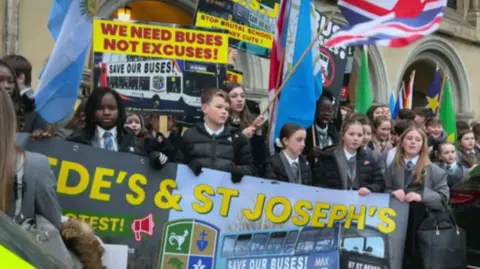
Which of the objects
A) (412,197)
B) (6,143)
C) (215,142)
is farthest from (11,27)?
(6,143)

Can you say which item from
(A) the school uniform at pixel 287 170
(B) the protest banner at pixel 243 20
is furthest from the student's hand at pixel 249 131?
(B) the protest banner at pixel 243 20

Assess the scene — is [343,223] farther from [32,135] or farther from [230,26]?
[230,26]

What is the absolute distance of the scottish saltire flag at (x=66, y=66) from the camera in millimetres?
5266

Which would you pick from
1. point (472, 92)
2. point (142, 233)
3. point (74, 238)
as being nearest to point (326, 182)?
point (142, 233)

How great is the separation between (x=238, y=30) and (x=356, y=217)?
3.16 meters

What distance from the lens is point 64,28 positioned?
5.57 metres

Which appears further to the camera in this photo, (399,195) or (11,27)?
(11,27)

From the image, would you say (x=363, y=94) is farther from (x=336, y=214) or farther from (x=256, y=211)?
(x=256, y=211)

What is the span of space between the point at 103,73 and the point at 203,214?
1657 mm

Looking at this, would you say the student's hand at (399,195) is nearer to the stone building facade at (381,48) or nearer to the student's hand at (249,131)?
the student's hand at (249,131)

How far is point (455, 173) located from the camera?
661cm

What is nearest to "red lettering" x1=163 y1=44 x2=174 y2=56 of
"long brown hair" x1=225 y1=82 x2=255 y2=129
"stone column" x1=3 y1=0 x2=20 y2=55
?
"long brown hair" x1=225 y1=82 x2=255 y2=129

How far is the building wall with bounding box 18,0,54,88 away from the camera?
10.1 metres

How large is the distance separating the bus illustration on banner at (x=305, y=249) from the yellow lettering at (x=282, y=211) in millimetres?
73
